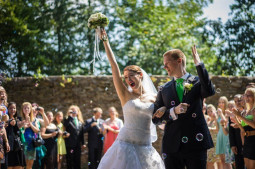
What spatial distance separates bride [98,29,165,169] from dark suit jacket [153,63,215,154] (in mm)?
456

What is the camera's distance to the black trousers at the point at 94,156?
9828 millimetres

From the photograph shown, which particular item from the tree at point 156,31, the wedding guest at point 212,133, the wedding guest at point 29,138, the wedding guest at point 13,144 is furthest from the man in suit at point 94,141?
the tree at point 156,31

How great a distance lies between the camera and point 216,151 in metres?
7.94

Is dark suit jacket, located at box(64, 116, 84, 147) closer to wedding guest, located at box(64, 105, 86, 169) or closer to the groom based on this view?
wedding guest, located at box(64, 105, 86, 169)

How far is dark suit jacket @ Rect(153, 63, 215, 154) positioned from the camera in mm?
3068

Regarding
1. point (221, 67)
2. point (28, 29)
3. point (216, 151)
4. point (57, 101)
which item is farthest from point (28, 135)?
point (221, 67)

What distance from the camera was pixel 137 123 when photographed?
3.75m

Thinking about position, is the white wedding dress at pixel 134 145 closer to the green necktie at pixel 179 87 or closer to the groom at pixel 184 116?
the groom at pixel 184 116

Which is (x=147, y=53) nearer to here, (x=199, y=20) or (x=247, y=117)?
(x=199, y=20)

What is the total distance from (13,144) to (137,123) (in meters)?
4.15

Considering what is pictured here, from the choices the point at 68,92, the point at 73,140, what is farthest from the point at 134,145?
the point at 68,92

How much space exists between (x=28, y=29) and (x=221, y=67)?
10.8 m

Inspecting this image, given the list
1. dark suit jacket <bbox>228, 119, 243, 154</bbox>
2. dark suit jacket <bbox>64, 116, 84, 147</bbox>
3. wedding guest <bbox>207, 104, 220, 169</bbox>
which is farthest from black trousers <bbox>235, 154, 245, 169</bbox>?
dark suit jacket <bbox>64, 116, 84, 147</bbox>

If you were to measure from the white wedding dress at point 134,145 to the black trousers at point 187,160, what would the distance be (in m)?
0.50
